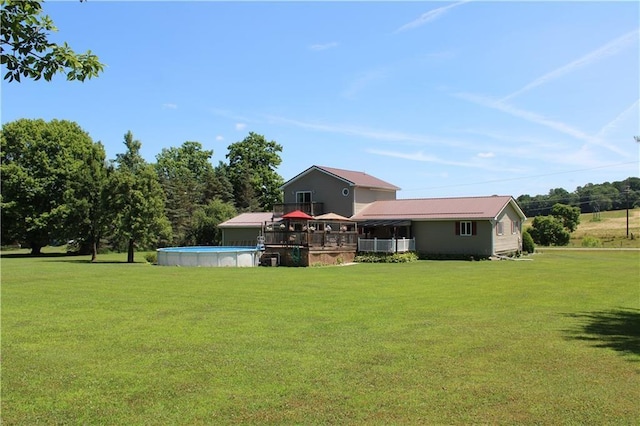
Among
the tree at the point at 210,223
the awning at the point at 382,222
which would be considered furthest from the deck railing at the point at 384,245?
the tree at the point at 210,223

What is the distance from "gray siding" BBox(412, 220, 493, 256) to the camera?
3459 centimetres

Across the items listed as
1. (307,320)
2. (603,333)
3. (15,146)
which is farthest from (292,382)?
(15,146)

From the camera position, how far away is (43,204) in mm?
46219

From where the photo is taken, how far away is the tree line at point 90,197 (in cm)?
3528

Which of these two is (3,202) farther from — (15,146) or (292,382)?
(292,382)

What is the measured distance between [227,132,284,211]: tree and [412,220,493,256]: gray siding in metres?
29.1

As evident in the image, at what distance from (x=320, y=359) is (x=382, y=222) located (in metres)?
29.9

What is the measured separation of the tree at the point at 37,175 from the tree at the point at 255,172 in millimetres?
20273

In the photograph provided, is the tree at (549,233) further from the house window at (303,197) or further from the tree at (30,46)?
the tree at (30,46)

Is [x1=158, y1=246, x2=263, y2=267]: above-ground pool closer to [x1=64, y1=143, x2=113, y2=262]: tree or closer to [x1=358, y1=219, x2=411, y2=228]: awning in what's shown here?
[x1=358, y1=219, x2=411, y2=228]: awning

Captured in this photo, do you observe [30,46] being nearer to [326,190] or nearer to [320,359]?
[320,359]

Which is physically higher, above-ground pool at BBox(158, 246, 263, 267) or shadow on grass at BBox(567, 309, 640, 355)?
above-ground pool at BBox(158, 246, 263, 267)

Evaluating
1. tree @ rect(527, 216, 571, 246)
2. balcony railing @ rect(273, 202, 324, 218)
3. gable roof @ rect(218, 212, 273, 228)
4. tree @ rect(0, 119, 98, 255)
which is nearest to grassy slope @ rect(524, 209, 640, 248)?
tree @ rect(527, 216, 571, 246)

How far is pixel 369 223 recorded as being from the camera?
37312 millimetres
